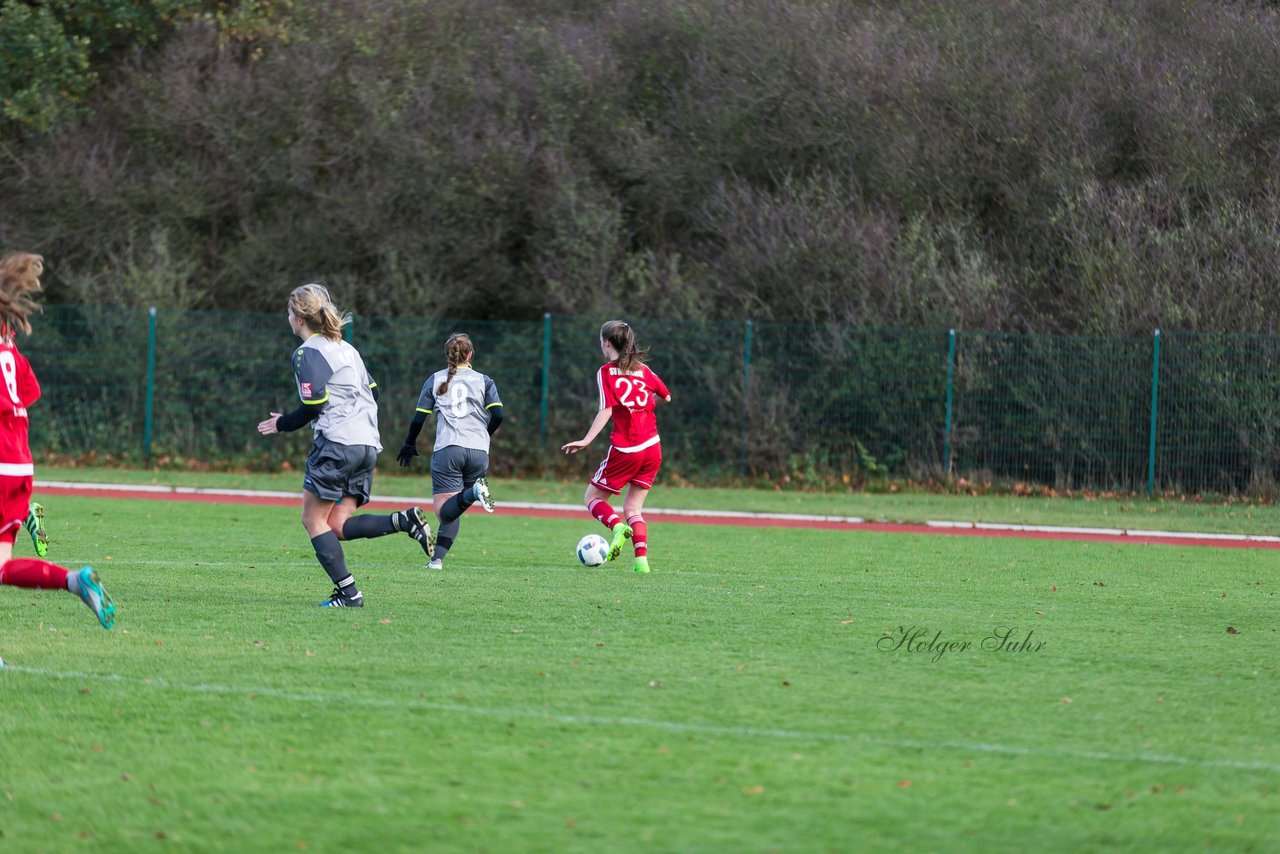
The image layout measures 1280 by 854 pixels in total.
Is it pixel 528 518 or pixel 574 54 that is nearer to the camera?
pixel 528 518

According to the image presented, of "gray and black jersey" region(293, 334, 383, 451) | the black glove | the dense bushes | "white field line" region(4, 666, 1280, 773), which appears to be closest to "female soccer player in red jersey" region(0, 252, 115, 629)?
"white field line" region(4, 666, 1280, 773)

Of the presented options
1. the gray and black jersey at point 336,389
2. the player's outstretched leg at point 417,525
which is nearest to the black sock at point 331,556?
the gray and black jersey at point 336,389

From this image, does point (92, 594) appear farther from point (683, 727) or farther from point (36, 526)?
point (683, 727)

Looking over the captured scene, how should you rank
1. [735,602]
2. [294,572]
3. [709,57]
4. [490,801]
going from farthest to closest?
[709,57] < [294,572] < [735,602] < [490,801]

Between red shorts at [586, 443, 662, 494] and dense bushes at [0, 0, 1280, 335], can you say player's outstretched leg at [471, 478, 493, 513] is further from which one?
dense bushes at [0, 0, 1280, 335]

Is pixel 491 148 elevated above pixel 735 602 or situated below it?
above

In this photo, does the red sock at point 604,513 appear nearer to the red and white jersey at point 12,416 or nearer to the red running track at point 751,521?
the red running track at point 751,521

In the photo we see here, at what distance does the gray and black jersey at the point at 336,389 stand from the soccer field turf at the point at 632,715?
41.5 inches

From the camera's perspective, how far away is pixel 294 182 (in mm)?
27078

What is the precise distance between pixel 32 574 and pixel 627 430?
5.14 m

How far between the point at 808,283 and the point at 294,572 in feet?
46.3

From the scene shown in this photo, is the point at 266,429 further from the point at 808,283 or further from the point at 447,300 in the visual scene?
the point at 447,300

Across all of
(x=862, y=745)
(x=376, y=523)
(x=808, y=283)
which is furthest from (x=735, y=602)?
(x=808, y=283)

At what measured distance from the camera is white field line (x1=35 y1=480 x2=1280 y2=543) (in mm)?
15938
